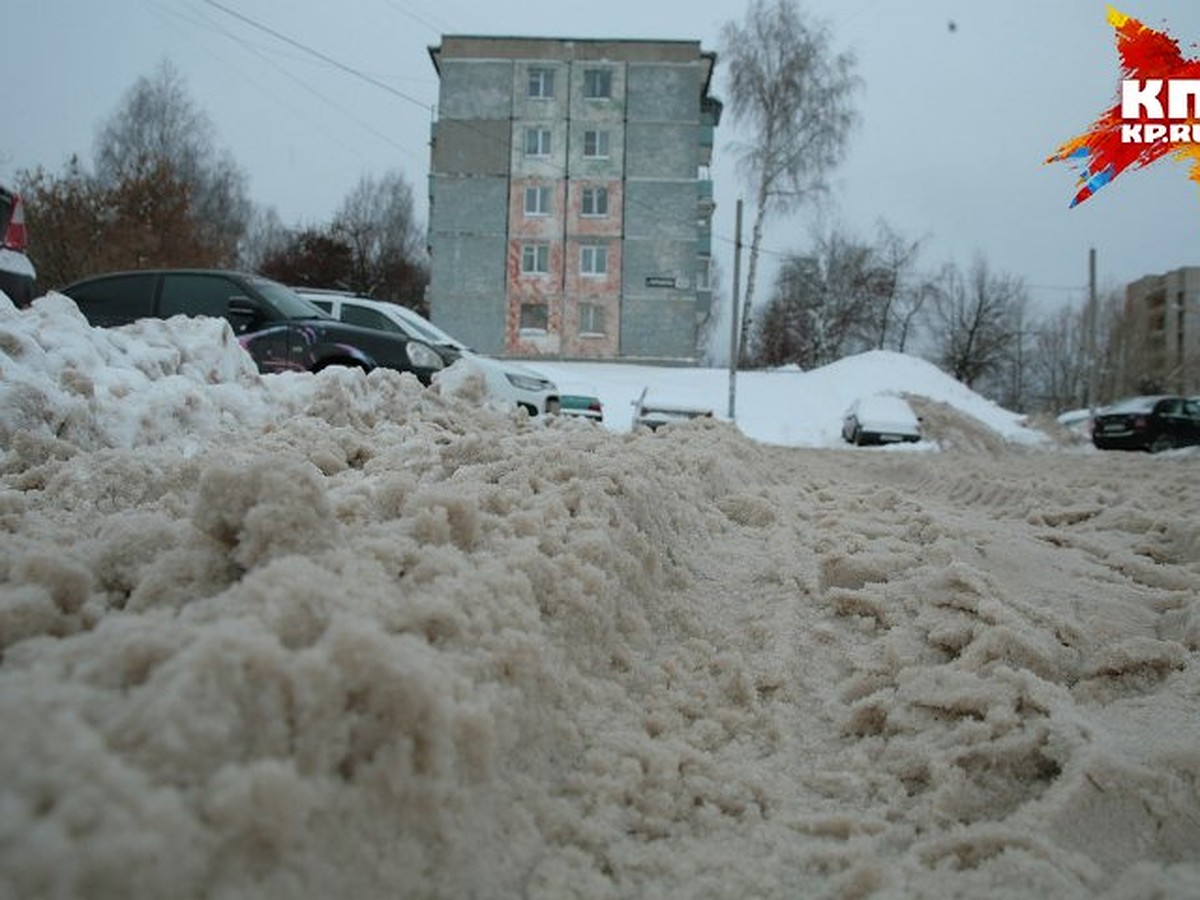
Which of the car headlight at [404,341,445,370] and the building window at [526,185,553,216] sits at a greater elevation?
the building window at [526,185,553,216]

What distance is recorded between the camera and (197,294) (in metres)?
7.45

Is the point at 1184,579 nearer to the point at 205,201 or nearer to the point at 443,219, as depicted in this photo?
the point at 443,219

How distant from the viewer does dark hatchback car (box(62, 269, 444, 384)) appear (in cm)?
677

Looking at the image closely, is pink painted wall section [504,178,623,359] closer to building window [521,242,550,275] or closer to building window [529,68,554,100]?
building window [521,242,550,275]

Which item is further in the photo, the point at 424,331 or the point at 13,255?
the point at 424,331

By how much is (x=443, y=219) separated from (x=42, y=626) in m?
33.5

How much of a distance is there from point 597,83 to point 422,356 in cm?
2872

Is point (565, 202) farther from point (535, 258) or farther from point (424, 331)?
point (424, 331)

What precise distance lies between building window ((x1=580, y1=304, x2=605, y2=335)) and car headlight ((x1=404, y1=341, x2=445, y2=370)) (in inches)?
1011

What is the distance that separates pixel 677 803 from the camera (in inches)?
66.4

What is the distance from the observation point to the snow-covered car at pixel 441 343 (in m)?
8.54

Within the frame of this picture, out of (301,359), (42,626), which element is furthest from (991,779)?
(301,359)

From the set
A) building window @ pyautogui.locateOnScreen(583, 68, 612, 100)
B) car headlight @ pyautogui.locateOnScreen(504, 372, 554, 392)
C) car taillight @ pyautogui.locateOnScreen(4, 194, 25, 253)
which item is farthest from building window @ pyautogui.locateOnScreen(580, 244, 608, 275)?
car taillight @ pyautogui.locateOnScreen(4, 194, 25, 253)

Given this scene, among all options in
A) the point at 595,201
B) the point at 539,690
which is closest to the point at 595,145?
the point at 595,201
